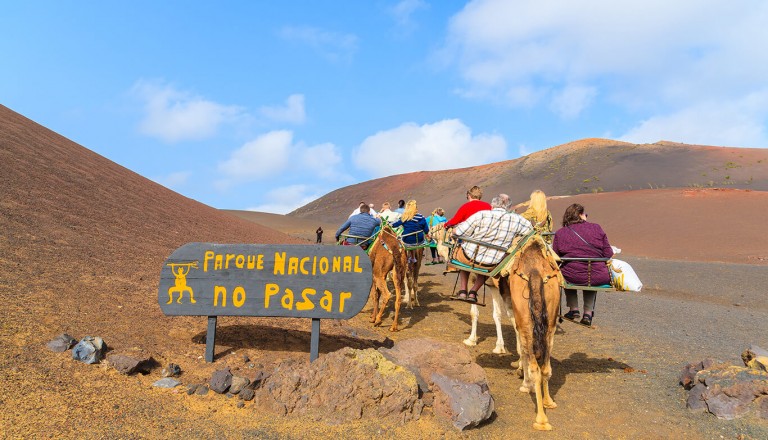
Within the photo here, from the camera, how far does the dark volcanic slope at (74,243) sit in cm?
691

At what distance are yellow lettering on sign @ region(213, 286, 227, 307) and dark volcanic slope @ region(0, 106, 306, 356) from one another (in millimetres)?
993

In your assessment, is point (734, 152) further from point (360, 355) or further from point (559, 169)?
point (360, 355)

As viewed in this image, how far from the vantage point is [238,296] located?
6730 mm

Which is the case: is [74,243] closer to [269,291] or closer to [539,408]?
[269,291]

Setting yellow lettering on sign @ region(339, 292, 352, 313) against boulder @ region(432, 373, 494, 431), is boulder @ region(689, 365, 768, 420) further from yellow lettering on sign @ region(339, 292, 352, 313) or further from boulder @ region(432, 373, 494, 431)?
yellow lettering on sign @ region(339, 292, 352, 313)

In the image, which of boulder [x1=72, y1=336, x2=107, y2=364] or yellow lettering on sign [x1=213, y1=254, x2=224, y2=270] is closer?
boulder [x1=72, y1=336, x2=107, y2=364]

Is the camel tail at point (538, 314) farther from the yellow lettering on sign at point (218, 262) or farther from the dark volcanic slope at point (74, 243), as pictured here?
the dark volcanic slope at point (74, 243)

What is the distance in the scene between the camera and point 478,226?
7.13 meters

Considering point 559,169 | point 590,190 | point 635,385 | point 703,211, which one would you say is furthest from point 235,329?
point 559,169

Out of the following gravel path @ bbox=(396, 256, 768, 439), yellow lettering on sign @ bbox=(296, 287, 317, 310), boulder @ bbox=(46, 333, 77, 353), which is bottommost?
gravel path @ bbox=(396, 256, 768, 439)

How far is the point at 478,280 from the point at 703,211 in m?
38.0

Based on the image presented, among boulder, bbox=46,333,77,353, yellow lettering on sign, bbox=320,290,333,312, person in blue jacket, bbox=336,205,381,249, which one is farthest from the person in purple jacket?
boulder, bbox=46,333,77,353

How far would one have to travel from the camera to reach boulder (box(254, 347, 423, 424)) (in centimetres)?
514

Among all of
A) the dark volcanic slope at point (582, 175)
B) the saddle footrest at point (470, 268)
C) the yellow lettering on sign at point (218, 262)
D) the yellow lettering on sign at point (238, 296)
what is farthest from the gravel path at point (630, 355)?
the dark volcanic slope at point (582, 175)
